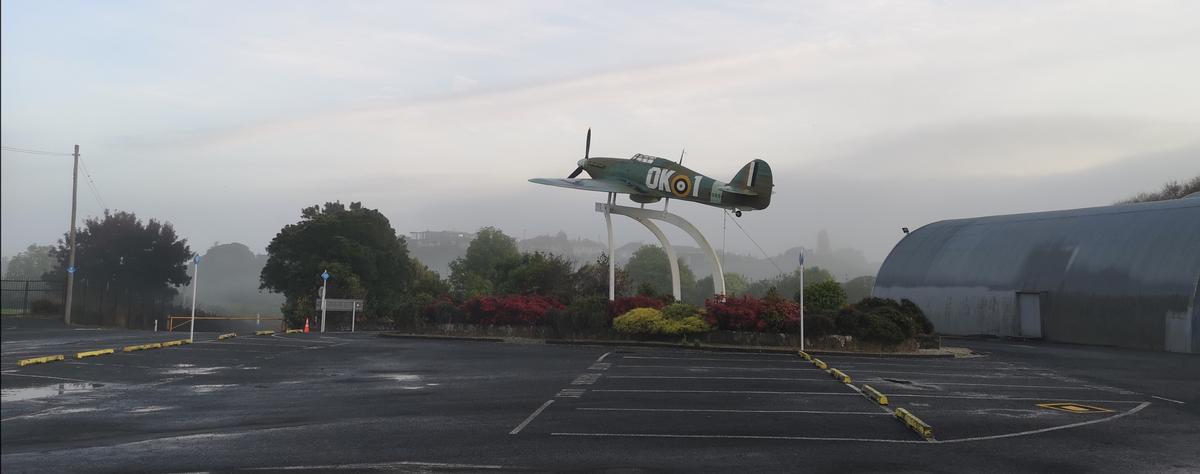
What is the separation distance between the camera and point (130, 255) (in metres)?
80.7

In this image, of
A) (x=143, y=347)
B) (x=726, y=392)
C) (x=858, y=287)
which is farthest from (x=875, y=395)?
(x=858, y=287)

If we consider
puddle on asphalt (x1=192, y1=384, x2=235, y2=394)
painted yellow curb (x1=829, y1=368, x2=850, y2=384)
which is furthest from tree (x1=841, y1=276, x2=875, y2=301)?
puddle on asphalt (x1=192, y1=384, x2=235, y2=394)

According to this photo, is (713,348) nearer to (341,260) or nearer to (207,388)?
(207,388)

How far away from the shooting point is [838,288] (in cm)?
3697

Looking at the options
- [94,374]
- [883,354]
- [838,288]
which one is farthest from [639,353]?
[94,374]

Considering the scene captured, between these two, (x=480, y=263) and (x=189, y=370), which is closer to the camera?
(x=189, y=370)

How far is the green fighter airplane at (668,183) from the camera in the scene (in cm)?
3594

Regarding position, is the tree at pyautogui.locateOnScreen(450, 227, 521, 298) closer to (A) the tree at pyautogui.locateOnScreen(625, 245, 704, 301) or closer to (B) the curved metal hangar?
(A) the tree at pyautogui.locateOnScreen(625, 245, 704, 301)

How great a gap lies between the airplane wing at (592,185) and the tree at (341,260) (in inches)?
1172

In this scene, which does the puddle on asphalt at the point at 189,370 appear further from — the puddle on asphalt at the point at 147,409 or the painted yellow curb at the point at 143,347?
the puddle on asphalt at the point at 147,409

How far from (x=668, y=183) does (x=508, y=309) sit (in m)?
8.31

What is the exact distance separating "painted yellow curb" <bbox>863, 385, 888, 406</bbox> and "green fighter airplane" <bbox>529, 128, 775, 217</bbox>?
17858mm

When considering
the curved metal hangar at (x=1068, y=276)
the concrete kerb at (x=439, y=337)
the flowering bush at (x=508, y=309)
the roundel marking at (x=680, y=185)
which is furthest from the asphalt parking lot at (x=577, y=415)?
the roundel marking at (x=680, y=185)

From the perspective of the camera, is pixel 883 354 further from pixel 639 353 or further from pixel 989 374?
pixel 639 353
